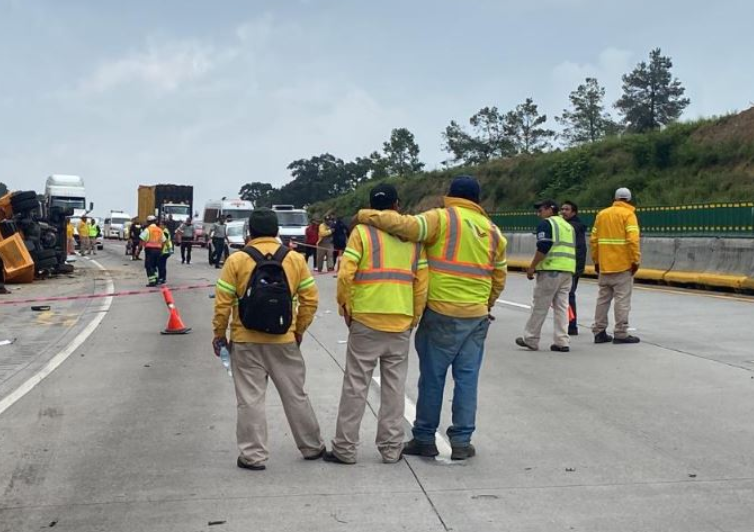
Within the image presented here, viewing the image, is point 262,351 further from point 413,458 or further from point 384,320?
point 413,458

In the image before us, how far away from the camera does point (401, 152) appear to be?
317 ft

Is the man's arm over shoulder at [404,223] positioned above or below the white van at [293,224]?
above

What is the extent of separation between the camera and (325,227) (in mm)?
30984

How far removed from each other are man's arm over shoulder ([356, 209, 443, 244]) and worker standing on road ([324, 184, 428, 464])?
0.06m

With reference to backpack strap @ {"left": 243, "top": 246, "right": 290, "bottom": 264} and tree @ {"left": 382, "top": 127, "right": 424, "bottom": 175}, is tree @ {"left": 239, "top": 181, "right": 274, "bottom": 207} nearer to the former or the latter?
tree @ {"left": 382, "top": 127, "right": 424, "bottom": 175}

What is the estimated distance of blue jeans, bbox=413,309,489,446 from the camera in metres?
6.88

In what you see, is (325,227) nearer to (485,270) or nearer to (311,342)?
(311,342)

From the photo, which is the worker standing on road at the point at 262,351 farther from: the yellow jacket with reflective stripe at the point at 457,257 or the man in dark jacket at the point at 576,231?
the man in dark jacket at the point at 576,231

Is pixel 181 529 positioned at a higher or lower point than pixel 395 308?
lower

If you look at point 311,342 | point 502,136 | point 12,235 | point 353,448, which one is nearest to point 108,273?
point 12,235

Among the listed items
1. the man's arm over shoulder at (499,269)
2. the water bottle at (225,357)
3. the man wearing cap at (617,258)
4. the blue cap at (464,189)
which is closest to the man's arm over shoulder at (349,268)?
the blue cap at (464,189)

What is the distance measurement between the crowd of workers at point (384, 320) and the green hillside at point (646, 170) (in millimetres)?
32944

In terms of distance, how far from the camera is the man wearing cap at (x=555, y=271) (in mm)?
11953

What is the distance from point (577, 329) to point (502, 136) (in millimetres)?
74908
